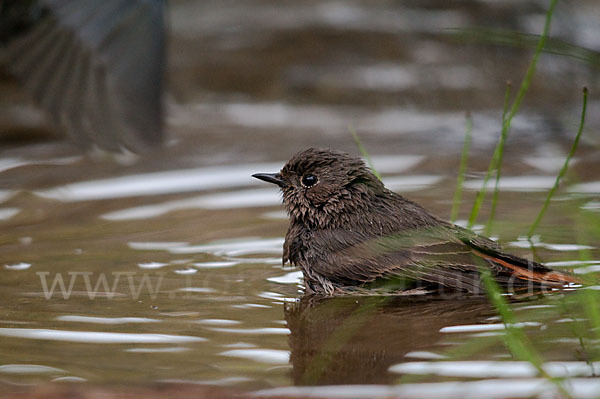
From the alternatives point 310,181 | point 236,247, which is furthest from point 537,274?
point 236,247

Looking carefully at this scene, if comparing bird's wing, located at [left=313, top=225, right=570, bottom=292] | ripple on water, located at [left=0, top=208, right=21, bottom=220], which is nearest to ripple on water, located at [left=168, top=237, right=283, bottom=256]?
bird's wing, located at [left=313, top=225, right=570, bottom=292]

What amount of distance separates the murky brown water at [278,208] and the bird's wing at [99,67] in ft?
2.46

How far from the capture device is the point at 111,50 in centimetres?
515

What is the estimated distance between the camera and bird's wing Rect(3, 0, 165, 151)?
16.6 ft

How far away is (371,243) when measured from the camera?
498 cm

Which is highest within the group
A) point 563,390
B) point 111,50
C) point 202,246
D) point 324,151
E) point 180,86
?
point 180,86

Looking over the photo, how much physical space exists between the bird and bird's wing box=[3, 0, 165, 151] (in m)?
0.83

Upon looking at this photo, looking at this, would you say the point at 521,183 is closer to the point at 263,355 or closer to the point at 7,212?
the point at 263,355

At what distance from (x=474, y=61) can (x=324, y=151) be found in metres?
4.90

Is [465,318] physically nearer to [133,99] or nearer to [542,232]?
[542,232]

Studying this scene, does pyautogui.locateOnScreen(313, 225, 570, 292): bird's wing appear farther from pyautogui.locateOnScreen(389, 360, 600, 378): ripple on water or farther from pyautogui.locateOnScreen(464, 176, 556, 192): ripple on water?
pyautogui.locateOnScreen(464, 176, 556, 192): ripple on water

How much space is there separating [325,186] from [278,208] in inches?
45.3

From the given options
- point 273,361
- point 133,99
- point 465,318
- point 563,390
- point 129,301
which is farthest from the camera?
point 133,99

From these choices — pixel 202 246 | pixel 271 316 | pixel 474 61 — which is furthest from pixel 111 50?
pixel 474 61
